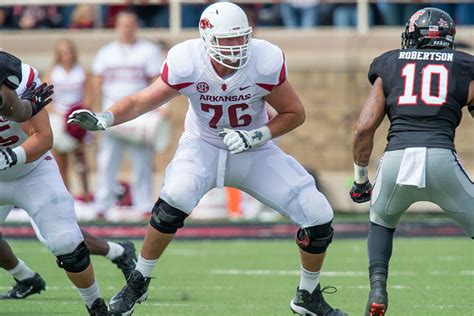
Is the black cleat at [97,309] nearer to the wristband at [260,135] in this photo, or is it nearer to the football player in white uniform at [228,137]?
the football player in white uniform at [228,137]

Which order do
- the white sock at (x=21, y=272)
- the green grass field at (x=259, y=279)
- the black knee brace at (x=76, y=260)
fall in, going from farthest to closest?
the white sock at (x=21, y=272) → the green grass field at (x=259, y=279) → the black knee brace at (x=76, y=260)

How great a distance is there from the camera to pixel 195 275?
8.67 meters

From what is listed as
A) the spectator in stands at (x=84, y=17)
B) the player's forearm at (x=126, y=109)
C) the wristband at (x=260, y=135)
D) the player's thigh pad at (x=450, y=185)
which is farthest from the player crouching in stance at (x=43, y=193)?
the spectator in stands at (x=84, y=17)

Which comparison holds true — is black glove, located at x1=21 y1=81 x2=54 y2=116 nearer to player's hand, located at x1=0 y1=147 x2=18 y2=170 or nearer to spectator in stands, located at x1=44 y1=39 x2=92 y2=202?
player's hand, located at x1=0 y1=147 x2=18 y2=170

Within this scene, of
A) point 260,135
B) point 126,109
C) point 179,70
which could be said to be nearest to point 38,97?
point 126,109

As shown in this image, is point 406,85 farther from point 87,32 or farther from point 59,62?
point 87,32

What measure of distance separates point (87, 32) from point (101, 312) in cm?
880

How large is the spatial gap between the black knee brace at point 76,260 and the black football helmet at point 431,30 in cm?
199

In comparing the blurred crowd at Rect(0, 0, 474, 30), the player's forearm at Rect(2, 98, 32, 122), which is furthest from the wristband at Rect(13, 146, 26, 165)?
the blurred crowd at Rect(0, 0, 474, 30)

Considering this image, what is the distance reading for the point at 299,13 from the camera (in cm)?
1441

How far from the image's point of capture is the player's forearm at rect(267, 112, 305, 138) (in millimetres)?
6363

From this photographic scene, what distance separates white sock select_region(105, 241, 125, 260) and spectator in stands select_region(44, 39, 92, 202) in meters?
5.22

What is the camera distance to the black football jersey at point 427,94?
593 cm

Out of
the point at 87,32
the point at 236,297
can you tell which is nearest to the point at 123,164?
the point at 87,32
